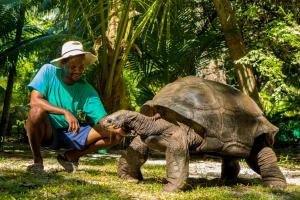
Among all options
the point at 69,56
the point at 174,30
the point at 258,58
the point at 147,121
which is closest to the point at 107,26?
the point at 174,30

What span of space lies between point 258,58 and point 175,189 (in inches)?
Answer: 135

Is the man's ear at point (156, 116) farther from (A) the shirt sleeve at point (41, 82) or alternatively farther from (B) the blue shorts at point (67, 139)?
(A) the shirt sleeve at point (41, 82)

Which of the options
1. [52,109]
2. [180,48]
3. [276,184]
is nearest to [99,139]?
[52,109]

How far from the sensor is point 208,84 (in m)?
5.30

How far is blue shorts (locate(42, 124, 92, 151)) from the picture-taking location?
18.6ft

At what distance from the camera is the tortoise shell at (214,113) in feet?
16.0

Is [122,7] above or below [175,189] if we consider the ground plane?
above

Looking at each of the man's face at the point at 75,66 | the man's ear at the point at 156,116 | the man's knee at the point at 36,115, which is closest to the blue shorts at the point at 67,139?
the man's knee at the point at 36,115

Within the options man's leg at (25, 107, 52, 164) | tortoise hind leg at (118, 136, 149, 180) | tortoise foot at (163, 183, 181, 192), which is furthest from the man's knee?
tortoise foot at (163, 183, 181, 192)

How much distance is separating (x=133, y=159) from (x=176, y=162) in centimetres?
74

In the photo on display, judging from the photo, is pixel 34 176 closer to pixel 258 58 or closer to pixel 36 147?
pixel 36 147

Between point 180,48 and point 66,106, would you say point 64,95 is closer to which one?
point 66,106

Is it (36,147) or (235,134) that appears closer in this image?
(235,134)

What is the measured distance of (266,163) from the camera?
536cm
